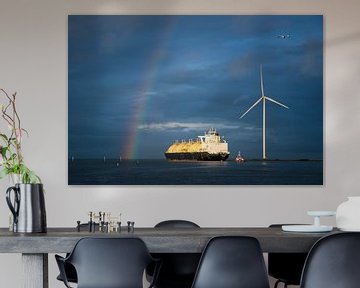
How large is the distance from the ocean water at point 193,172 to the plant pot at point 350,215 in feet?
6.45

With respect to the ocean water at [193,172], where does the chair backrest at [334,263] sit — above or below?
below

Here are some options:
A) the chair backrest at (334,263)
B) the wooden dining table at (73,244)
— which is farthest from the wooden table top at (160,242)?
the chair backrest at (334,263)

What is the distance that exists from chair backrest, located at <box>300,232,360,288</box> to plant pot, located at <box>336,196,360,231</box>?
0.40 metres

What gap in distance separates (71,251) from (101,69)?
2.59 metres

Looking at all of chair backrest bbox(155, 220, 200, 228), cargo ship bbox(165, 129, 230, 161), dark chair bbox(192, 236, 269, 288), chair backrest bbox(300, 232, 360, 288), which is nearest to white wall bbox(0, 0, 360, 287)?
cargo ship bbox(165, 129, 230, 161)

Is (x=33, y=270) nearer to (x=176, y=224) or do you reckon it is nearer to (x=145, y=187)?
(x=176, y=224)

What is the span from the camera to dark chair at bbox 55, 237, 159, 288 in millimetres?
3648

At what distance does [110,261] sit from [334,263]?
1.06 m

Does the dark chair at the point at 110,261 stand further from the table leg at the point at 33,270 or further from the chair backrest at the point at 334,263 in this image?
the chair backrest at the point at 334,263

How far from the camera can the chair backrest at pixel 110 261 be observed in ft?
12.0

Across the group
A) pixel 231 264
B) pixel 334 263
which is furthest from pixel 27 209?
pixel 334 263

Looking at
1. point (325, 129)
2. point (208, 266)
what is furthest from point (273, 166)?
point (208, 266)

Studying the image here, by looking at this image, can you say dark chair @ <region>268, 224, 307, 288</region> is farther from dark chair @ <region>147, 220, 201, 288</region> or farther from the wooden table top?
the wooden table top

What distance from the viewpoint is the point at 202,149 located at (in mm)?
6047
